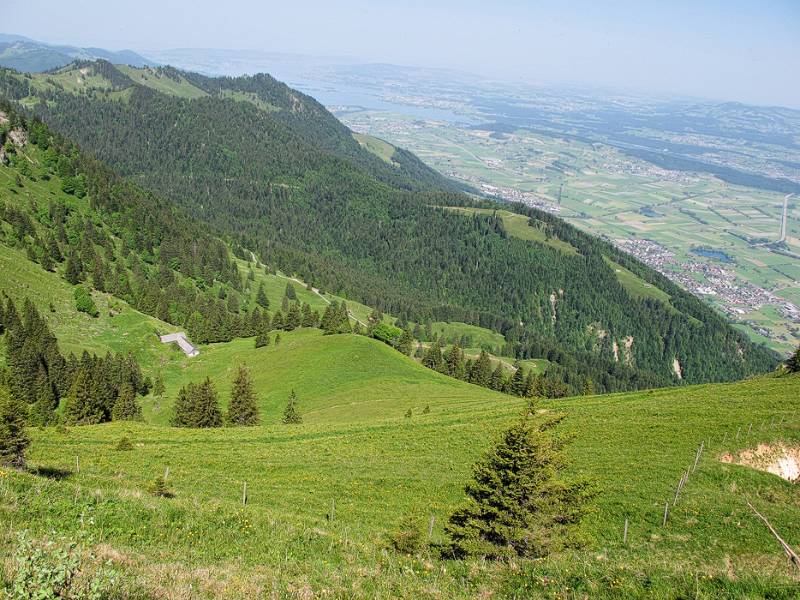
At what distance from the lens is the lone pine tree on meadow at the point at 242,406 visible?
67312 millimetres

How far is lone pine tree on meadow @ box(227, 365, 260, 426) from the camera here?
67.3 m

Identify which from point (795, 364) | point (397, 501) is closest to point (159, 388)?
point (397, 501)

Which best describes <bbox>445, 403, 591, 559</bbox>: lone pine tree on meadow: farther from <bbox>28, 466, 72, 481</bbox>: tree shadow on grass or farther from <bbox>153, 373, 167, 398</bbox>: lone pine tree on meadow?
<bbox>153, 373, 167, 398</bbox>: lone pine tree on meadow

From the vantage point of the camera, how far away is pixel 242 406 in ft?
223

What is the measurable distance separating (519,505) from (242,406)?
55.2 m

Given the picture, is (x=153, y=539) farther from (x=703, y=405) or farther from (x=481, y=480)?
(x=703, y=405)

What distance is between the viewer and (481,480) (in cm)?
2169

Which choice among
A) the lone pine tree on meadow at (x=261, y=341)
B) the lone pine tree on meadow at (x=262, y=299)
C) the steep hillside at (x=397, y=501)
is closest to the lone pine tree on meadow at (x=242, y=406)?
the steep hillside at (x=397, y=501)

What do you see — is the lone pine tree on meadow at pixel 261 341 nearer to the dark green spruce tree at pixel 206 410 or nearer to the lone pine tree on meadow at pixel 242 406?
the lone pine tree on meadow at pixel 242 406

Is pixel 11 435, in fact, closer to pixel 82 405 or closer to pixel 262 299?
pixel 82 405

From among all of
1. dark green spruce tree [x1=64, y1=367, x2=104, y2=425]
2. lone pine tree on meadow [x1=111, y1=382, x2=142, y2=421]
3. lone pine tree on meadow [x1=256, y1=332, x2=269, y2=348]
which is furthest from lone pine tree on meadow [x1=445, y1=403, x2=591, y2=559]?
lone pine tree on meadow [x1=256, y1=332, x2=269, y2=348]

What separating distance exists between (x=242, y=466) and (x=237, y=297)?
14362 centimetres

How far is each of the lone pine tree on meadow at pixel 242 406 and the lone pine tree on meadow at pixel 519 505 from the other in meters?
51.8

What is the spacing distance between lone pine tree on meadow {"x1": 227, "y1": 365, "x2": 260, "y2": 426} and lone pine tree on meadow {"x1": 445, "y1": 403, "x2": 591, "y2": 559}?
5181cm
